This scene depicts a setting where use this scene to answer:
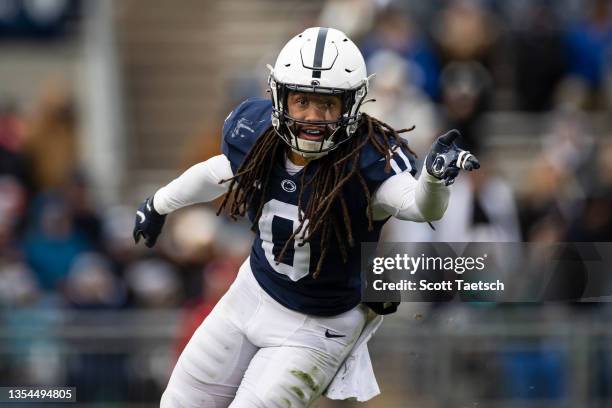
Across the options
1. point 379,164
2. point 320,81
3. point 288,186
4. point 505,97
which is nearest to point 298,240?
point 288,186

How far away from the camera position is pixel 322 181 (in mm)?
5723

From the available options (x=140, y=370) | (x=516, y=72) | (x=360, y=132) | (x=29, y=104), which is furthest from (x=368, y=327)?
(x=29, y=104)

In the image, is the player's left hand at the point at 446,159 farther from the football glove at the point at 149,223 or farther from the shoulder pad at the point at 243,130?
the football glove at the point at 149,223

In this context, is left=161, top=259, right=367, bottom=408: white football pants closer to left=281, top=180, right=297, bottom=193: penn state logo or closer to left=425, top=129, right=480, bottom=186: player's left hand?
left=281, top=180, right=297, bottom=193: penn state logo

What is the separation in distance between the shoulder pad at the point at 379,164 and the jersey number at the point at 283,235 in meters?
0.33

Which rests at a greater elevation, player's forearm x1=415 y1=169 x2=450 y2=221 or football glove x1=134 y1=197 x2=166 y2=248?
player's forearm x1=415 y1=169 x2=450 y2=221

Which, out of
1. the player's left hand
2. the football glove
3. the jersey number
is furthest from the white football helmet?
the football glove


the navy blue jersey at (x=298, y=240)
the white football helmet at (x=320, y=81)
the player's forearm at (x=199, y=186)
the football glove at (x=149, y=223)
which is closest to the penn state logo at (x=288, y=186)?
the navy blue jersey at (x=298, y=240)

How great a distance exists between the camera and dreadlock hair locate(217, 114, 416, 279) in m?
5.66

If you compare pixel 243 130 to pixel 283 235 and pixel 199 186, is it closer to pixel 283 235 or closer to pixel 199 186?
pixel 199 186

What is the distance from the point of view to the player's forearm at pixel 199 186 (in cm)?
601

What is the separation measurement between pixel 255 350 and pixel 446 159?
1.27 metres

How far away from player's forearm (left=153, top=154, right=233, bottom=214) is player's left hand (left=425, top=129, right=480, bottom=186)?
3.44 feet

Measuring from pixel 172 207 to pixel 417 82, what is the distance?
4.37m
